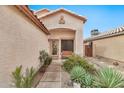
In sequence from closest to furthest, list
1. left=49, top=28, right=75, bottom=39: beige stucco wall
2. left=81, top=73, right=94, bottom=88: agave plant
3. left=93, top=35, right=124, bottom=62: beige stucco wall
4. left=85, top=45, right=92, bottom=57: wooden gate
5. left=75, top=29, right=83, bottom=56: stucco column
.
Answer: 1. left=81, top=73, right=94, bottom=88: agave plant
2. left=93, top=35, right=124, bottom=62: beige stucco wall
3. left=49, top=28, right=75, bottom=39: beige stucco wall
4. left=75, top=29, right=83, bottom=56: stucco column
5. left=85, top=45, right=92, bottom=57: wooden gate

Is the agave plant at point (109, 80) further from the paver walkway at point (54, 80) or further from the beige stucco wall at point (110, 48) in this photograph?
the beige stucco wall at point (110, 48)

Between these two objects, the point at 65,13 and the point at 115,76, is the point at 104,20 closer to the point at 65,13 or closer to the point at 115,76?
the point at 65,13

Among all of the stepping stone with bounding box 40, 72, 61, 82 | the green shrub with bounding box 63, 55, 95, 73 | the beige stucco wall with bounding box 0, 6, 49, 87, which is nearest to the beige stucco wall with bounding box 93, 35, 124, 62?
the green shrub with bounding box 63, 55, 95, 73

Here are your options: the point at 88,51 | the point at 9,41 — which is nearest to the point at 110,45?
the point at 88,51

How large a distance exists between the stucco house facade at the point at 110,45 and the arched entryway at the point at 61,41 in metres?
3.56

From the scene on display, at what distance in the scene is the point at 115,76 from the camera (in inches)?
175

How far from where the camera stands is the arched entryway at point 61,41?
15312 mm

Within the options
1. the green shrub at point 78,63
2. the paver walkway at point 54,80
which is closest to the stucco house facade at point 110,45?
the green shrub at point 78,63

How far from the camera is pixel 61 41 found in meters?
15.8

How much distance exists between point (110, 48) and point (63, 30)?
4.92 m

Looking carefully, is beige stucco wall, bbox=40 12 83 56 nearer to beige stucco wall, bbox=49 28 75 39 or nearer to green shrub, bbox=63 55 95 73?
beige stucco wall, bbox=49 28 75 39

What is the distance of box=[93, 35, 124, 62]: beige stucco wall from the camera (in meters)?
13.8
